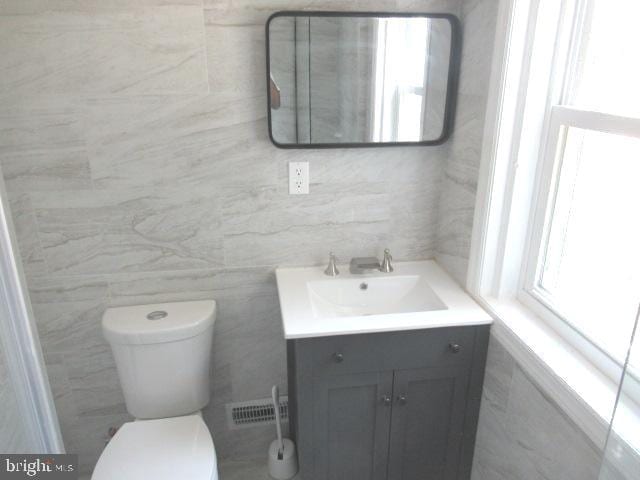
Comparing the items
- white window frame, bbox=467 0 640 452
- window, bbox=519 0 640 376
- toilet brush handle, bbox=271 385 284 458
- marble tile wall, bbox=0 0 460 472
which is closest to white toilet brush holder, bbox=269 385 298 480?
toilet brush handle, bbox=271 385 284 458

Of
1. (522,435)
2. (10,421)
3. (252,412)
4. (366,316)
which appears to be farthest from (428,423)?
(10,421)

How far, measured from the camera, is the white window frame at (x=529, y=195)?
3.92ft

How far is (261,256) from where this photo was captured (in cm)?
182

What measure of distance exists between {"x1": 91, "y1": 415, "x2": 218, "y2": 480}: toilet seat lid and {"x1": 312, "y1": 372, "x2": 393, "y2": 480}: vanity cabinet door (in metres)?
0.36

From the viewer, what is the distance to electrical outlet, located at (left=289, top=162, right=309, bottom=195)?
173 centimetres

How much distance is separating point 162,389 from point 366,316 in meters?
0.79

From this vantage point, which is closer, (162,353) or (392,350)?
(392,350)

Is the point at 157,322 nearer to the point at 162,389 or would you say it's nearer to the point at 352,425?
the point at 162,389

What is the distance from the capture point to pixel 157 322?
1679 mm

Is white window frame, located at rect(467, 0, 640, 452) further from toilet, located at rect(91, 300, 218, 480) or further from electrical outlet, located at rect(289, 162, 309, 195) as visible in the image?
toilet, located at rect(91, 300, 218, 480)

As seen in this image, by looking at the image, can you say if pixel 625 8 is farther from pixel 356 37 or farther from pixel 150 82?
pixel 150 82

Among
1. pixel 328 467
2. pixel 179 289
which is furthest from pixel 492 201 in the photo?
pixel 179 289

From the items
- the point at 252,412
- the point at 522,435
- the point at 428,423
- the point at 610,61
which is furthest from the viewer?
the point at 252,412

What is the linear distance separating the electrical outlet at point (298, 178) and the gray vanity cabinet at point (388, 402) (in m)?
0.57
